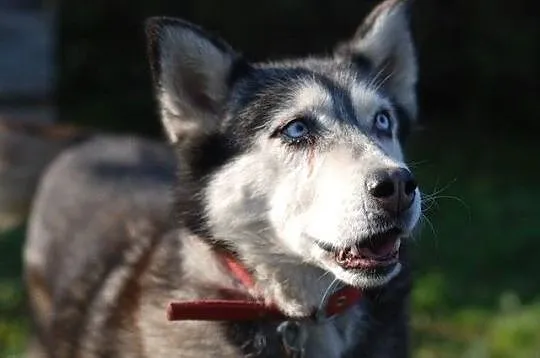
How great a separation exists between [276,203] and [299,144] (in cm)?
17

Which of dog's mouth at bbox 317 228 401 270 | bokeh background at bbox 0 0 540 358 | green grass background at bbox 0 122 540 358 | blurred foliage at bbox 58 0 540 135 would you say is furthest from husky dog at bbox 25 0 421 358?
blurred foliage at bbox 58 0 540 135

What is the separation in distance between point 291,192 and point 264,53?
7637mm

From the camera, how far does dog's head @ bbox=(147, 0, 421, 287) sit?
3037mm

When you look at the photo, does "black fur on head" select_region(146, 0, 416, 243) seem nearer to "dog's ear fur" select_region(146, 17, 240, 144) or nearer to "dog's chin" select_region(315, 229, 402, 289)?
"dog's ear fur" select_region(146, 17, 240, 144)

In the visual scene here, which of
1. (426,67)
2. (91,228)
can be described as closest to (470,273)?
(91,228)

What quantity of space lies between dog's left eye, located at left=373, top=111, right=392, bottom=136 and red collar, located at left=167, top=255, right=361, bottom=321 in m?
0.44

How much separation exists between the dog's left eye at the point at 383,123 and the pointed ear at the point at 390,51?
0.25 metres

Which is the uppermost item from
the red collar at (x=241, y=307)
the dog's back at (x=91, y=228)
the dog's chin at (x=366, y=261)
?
the dog's chin at (x=366, y=261)

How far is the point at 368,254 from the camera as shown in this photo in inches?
122

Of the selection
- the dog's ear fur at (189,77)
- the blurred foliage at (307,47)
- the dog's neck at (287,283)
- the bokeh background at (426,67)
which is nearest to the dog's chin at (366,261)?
the dog's neck at (287,283)

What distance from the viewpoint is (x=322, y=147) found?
10.5 feet

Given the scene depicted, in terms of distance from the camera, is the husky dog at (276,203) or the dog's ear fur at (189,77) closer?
the husky dog at (276,203)

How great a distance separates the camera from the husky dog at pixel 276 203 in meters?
→ 3.10

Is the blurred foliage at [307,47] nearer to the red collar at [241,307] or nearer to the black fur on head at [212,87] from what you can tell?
the black fur on head at [212,87]
